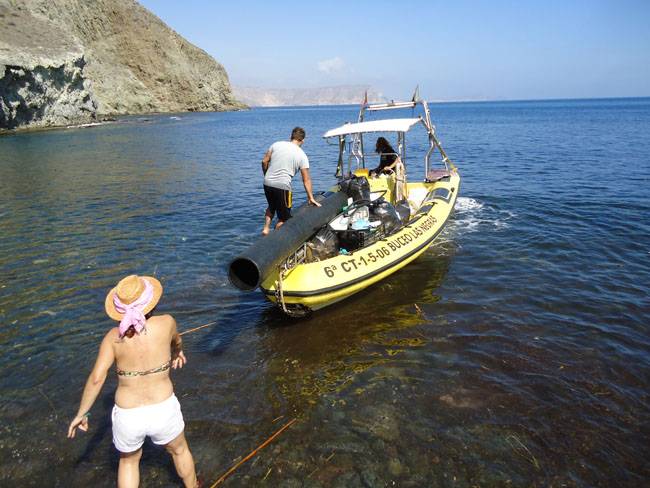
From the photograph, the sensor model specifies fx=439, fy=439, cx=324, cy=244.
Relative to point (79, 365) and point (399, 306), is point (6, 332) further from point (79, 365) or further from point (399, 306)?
point (399, 306)

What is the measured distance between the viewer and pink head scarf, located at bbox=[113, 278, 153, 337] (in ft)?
10.4

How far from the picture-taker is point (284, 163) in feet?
25.0

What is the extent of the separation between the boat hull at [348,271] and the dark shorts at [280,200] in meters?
1.35

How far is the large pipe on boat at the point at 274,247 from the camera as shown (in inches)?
226

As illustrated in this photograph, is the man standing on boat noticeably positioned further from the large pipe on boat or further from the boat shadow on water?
the boat shadow on water

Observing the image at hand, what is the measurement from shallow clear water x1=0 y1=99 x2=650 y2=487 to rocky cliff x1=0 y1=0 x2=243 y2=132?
36926 millimetres

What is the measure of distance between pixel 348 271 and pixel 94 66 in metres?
92.0

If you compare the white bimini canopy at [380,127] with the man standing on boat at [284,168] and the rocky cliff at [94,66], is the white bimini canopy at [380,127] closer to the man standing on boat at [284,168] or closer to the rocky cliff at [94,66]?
the man standing on boat at [284,168]

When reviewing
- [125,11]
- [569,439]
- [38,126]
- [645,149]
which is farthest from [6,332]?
[125,11]

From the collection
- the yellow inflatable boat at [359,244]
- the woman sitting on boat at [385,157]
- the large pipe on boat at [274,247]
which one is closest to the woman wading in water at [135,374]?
the large pipe on boat at [274,247]

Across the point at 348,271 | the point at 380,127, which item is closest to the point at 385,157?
the point at 380,127

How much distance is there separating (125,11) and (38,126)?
65205mm

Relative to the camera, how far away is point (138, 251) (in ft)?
34.1

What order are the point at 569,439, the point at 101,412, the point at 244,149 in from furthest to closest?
1. the point at 244,149
2. the point at 101,412
3. the point at 569,439
